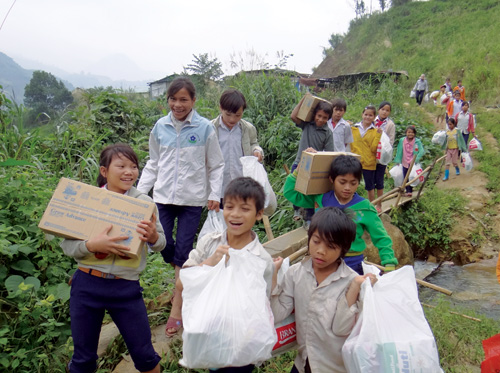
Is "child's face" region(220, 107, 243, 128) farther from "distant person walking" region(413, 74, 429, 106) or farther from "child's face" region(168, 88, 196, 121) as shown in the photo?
"distant person walking" region(413, 74, 429, 106)

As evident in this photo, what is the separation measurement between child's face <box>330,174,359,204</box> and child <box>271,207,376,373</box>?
1.72 ft

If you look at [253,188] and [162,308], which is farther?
[162,308]

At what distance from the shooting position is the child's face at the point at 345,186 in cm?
224

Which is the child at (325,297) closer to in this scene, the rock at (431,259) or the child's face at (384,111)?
the child's face at (384,111)

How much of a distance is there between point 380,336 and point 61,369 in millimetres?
1860

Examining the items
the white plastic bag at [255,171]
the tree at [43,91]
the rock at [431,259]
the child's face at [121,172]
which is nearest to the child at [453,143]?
the rock at [431,259]

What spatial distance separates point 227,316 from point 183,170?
1.43 m

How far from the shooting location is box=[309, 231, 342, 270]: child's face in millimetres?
1678

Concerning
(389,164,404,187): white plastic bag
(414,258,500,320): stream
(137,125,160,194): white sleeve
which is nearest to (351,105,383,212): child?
(389,164,404,187): white plastic bag

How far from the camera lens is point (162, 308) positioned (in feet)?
9.28

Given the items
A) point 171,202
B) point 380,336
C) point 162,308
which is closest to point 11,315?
point 162,308

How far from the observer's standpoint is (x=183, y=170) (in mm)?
2605

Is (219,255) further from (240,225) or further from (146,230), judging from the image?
(146,230)

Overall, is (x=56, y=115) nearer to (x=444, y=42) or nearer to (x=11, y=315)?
(x=11, y=315)
